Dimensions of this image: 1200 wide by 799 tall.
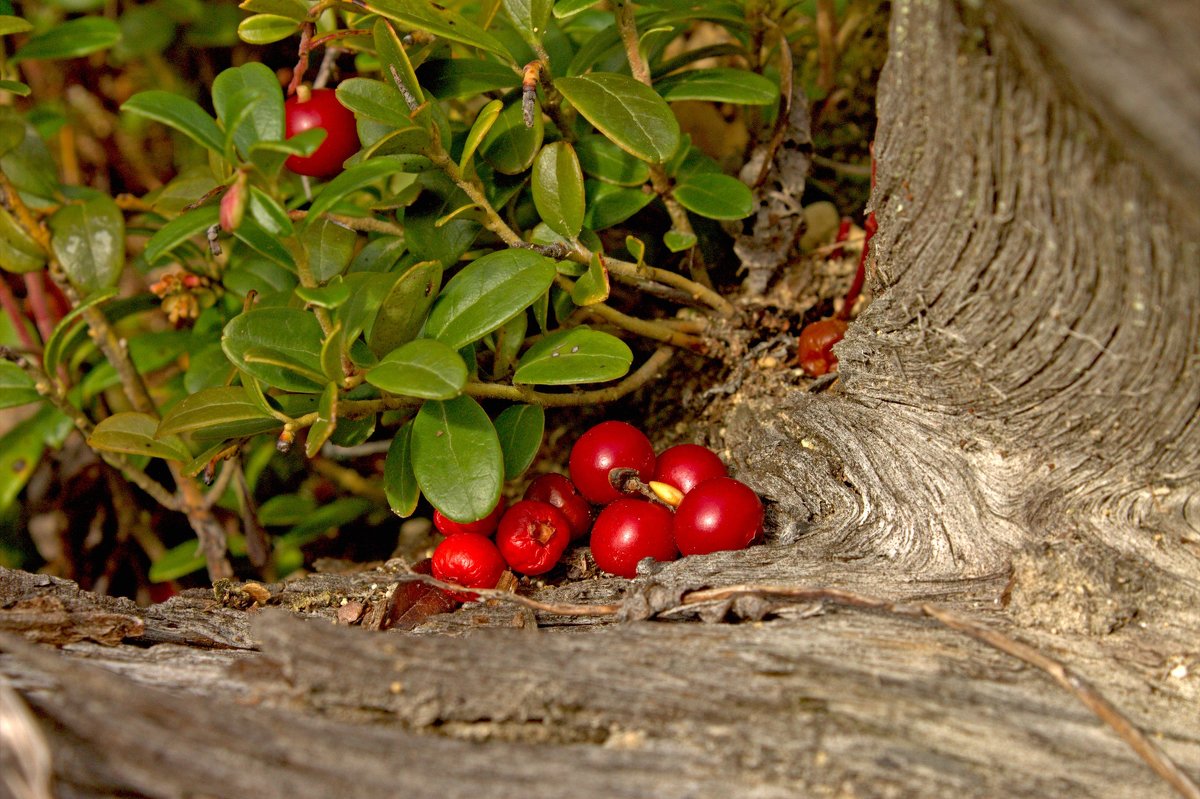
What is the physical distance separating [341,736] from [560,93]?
4.63 feet

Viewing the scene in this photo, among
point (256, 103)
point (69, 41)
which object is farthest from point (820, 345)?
point (69, 41)

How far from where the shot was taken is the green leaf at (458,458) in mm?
1793

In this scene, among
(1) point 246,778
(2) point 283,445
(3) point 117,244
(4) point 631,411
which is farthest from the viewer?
(4) point 631,411

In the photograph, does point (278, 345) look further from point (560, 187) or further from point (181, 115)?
point (560, 187)

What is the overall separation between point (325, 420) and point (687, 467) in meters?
0.79

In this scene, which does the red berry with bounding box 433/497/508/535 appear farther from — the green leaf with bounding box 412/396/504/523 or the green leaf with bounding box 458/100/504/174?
the green leaf with bounding box 458/100/504/174

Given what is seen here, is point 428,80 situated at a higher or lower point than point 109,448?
higher

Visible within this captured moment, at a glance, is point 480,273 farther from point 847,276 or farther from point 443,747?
point 847,276

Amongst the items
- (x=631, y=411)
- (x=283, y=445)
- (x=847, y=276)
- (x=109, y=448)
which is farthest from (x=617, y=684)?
(x=847, y=276)

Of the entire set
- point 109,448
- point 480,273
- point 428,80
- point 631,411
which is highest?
point 428,80

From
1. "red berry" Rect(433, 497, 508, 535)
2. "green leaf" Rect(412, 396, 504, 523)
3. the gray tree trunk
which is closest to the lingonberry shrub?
"green leaf" Rect(412, 396, 504, 523)

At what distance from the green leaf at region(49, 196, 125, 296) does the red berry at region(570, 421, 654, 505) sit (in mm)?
1330

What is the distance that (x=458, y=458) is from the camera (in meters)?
1.84

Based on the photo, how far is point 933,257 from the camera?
59.9 inches
